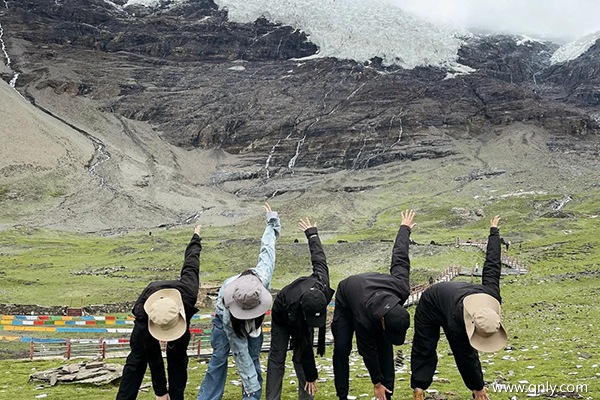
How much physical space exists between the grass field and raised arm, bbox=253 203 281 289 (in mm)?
3147

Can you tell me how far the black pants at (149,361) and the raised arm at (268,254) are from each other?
1717 millimetres

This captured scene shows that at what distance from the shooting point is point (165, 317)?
9.03 metres

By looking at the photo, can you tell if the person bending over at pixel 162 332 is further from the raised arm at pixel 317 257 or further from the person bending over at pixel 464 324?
the person bending over at pixel 464 324

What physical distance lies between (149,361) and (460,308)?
18.2ft

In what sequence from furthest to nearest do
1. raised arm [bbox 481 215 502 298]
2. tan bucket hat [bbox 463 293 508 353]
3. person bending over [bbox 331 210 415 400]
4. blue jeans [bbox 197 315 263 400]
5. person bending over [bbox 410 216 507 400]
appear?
blue jeans [bbox 197 315 263 400] < raised arm [bbox 481 215 502 298] < person bending over [bbox 331 210 415 400] < person bending over [bbox 410 216 507 400] < tan bucket hat [bbox 463 293 508 353]

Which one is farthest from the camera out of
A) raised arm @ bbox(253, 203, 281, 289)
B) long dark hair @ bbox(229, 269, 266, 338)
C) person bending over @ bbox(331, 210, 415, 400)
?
raised arm @ bbox(253, 203, 281, 289)

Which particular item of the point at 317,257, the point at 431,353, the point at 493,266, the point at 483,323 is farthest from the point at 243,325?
the point at 493,266

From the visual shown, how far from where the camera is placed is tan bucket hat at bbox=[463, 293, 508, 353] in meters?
8.64

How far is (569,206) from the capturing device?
113062 millimetres

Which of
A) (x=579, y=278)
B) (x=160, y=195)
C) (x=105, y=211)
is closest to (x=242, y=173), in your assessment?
(x=160, y=195)

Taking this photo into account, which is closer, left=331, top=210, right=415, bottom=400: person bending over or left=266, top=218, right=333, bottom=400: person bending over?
left=331, top=210, right=415, bottom=400: person bending over
